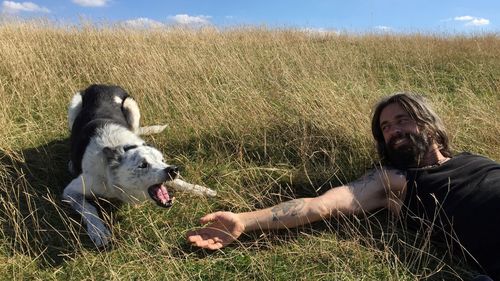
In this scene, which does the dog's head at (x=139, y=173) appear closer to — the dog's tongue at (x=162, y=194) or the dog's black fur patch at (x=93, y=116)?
the dog's tongue at (x=162, y=194)

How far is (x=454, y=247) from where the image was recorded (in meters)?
2.96

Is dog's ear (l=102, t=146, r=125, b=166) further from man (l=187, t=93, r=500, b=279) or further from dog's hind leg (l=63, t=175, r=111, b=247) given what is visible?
man (l=187, t=93, r=500, b=279)

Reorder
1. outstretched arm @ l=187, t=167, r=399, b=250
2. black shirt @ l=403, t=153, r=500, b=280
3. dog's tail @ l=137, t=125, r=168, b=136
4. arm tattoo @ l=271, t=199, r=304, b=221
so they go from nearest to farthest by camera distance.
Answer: black shirt @ l=403, t=153, r=500, b=280, outstretched arm @ l=187, t=167, r=399, b=250, arm tattoo @ l=271, t=199, r=304, b=221, dog's tail @ l=137, t=125, r=168, b=136

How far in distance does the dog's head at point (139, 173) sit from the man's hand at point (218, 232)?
0.38 m

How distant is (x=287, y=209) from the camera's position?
3.16 meters

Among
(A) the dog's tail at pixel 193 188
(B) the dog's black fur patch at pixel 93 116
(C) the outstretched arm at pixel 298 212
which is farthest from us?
(B) the dog's black fur patch at pixel 93 116

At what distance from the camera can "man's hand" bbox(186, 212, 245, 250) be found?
9.73 feet

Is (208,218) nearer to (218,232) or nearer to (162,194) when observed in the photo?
(218,232)

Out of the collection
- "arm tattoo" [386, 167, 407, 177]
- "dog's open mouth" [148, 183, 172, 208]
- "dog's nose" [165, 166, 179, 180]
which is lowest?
"dog's open mouth" [148, 183, 172, 208]

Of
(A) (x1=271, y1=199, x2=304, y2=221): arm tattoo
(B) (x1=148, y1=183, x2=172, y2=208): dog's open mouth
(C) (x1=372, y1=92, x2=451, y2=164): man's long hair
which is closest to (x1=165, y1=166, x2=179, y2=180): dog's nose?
(B) (x1=148, y1=183, x2=172, y2=208): dog's open mouth

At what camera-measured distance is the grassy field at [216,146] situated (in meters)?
2.88

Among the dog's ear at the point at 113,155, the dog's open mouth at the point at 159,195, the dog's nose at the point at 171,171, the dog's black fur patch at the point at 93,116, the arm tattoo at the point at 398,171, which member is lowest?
the dog's open mouth at the point at 159,195

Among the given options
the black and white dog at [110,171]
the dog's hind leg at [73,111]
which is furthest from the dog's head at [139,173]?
the dog's hind leg at [73,111]

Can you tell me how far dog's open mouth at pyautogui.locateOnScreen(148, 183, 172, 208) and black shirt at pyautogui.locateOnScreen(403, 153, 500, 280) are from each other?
1829mm
